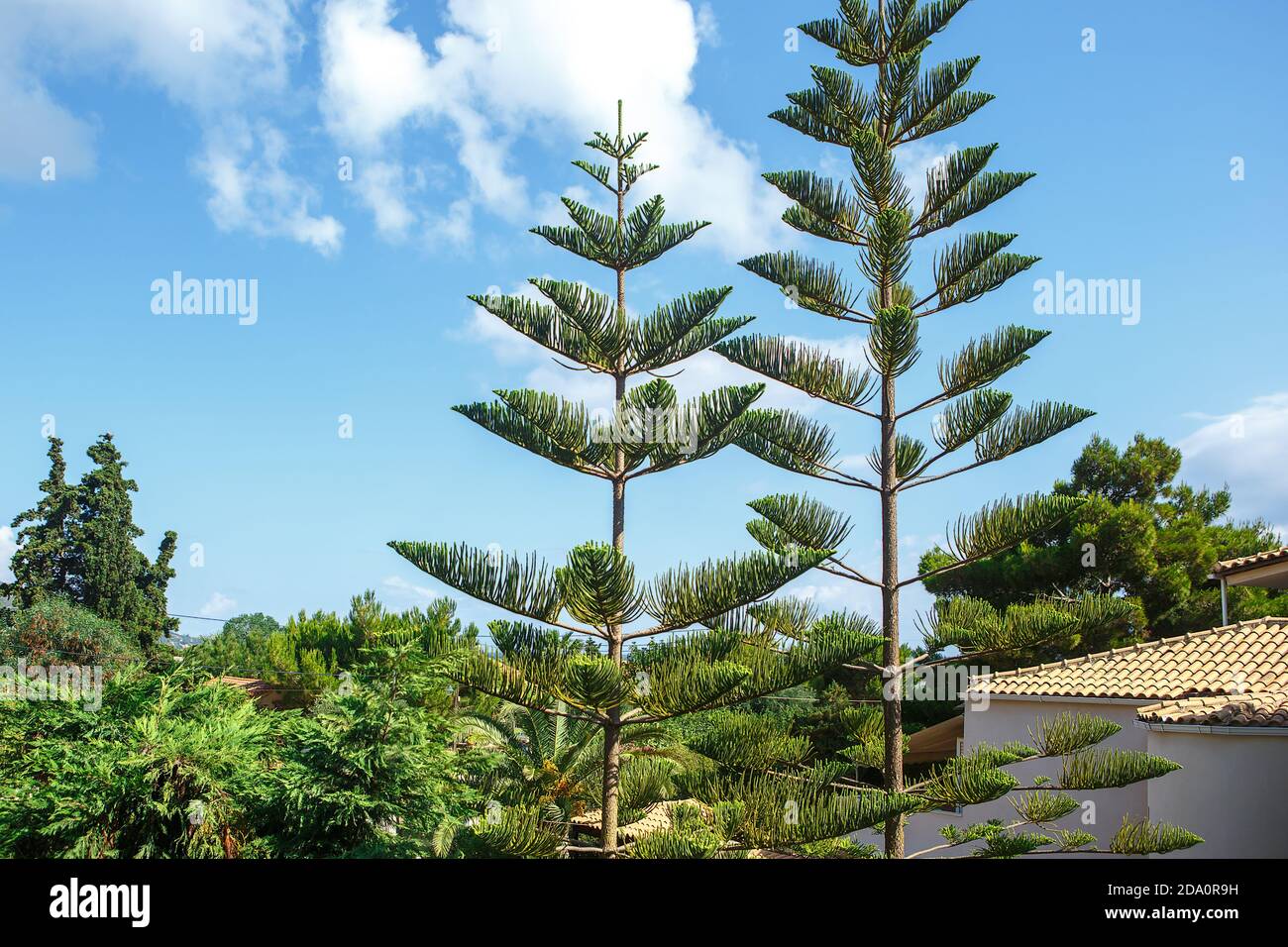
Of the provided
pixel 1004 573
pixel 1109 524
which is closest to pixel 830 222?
pixel 1004 573

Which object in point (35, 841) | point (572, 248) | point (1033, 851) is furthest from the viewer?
point (35, 841)

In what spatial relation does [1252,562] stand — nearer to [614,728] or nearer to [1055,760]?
[1055,760]

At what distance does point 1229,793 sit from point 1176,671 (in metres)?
2.09

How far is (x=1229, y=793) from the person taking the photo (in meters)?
6.77

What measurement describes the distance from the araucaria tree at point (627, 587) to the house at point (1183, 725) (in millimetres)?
2594

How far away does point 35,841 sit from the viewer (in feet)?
18.7

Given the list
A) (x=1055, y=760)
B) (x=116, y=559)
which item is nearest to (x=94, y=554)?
(x=116, y=559)

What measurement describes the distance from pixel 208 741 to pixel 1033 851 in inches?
193

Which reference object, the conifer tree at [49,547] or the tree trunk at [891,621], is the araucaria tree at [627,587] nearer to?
the tree trunk at [891,621]

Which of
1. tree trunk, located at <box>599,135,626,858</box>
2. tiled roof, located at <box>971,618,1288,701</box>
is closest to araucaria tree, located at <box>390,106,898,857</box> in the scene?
tree trunk, located at <box>599,135,626,858</box>

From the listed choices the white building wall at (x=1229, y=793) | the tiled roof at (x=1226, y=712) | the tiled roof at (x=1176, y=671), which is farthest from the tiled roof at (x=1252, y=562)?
the white building wall at (x=1229, y=793)

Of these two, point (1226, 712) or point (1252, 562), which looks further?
point (1252, 562)

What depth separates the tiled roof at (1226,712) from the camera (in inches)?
265
